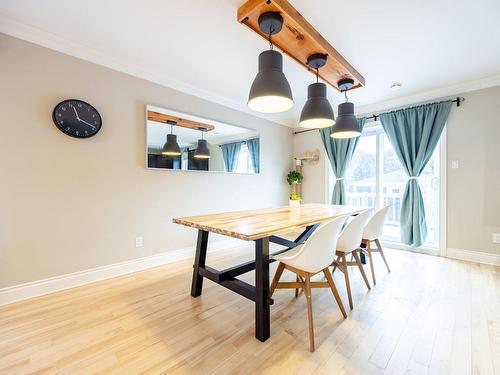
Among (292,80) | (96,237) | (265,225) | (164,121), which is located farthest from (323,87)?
(96,237)

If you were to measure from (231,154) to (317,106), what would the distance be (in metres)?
1.84

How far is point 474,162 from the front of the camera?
307 cm

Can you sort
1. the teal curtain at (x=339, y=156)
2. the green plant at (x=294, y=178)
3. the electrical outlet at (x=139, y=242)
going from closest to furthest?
the electrical outlet at (x=139, y=242), the teal curtain at (x=339, y=156), the green plant at (x=294, y=178)

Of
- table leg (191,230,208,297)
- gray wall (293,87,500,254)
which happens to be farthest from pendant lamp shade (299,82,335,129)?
gray wall (293,87,500,254)

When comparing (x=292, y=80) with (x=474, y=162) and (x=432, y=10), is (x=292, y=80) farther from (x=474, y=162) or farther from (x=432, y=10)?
(x=474, y=162)

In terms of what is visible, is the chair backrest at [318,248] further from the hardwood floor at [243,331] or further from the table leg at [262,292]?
the hardwood floor at [243,331]

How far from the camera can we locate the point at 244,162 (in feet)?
13.1

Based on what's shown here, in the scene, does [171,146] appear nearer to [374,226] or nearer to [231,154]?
[231,154]

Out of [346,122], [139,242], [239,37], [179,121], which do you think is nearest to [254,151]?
[179,121]

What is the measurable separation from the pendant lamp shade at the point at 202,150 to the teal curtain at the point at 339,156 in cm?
232

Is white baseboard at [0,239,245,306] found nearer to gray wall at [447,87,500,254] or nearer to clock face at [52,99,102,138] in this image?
clock face at [52,99,102,138]

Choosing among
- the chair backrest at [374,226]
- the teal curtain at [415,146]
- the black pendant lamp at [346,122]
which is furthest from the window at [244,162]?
the teal curtain at [415,146]

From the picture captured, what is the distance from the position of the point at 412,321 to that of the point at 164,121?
3.28 m

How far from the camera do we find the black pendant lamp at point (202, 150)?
10.9 ft
